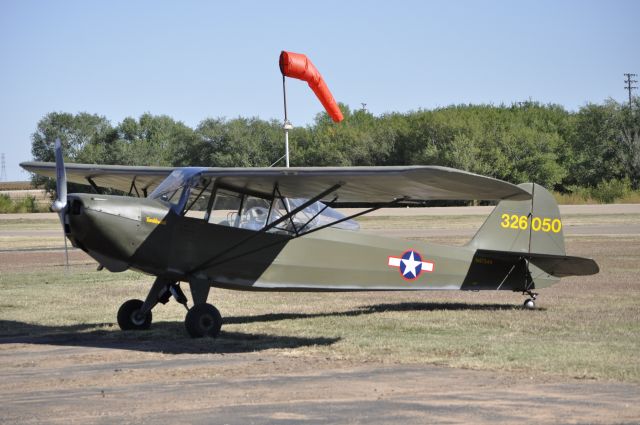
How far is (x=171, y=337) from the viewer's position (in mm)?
12484

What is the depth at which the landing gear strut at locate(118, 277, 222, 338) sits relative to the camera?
1219 cm

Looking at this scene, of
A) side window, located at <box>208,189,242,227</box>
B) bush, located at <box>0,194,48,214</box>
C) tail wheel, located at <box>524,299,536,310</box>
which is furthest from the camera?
bush, located at <box>0,194,48,214</box>

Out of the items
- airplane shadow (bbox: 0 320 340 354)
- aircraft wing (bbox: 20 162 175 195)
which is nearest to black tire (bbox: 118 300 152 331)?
airplane shadow (bbox: 0 320 340 354)

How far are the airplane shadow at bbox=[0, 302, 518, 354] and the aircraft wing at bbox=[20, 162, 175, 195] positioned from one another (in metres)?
2.46

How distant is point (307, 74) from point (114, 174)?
10768 mm

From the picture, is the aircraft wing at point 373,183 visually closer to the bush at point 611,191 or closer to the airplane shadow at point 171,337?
the airplane shadow at point 171,337

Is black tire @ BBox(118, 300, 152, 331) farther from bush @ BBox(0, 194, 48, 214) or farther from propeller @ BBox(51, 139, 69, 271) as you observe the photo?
bush @ BBox(0, 194, 48, 214)

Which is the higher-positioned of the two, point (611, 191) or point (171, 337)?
point (611, 191)

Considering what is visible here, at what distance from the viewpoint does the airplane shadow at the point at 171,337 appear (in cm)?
1158

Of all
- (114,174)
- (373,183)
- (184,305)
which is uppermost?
(114,174)

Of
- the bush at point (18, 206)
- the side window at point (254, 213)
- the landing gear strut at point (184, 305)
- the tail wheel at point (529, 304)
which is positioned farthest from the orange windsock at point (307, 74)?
the bush at point (18, 206)

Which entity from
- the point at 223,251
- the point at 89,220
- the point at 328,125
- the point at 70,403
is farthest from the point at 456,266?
the point at 328,125

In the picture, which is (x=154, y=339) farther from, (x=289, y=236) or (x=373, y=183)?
(x=373, y=183)

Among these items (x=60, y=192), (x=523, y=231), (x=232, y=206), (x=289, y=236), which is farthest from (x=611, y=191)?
(x=60, y=192)
